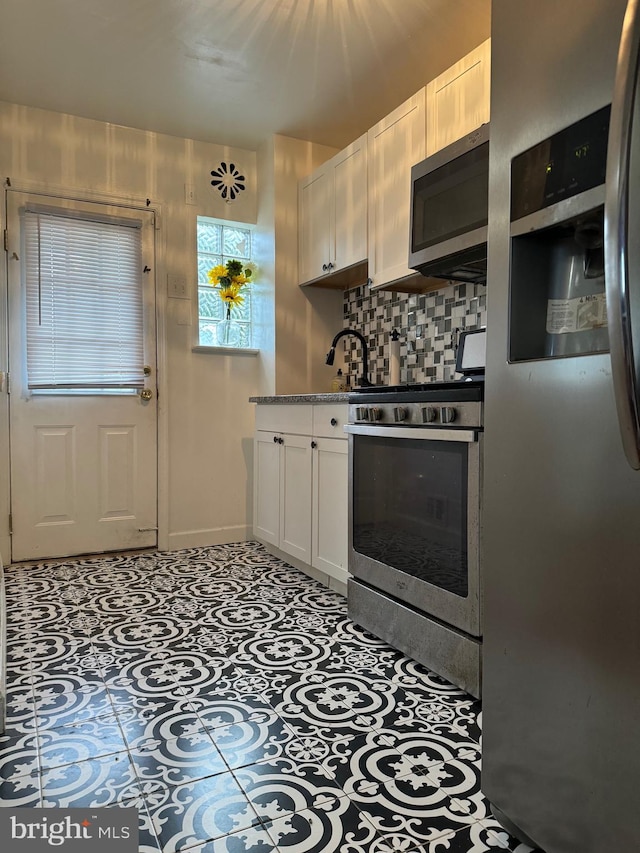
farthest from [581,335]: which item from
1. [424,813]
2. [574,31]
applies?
[424,813]

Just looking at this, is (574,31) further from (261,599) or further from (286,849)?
(261,599)

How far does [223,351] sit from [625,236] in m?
3.08

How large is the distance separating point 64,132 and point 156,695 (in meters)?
3.04

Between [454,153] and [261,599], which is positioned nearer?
[454,153]

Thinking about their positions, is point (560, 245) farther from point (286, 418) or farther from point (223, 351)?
point (223, 351)

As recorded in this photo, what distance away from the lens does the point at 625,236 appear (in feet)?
2.63

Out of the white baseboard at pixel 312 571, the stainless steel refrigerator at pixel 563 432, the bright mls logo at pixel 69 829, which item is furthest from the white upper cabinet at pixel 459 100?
the bright mls logo at pixel 69 829

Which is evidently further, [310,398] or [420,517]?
[310,398]

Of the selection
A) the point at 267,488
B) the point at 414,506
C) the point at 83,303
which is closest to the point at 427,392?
the point at 414,506

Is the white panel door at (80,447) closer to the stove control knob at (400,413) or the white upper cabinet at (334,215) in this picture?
the white upper cabinet at (334,215)

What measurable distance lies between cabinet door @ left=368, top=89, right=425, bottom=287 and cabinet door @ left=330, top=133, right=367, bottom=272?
0.08 m

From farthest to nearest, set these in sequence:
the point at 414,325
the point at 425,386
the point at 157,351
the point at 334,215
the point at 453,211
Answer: the point at 157,351, the point at 334,215, the point at 414,325, the point at 453,211, the point at 425,386

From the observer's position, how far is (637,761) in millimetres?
878

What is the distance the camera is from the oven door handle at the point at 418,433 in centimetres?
173
